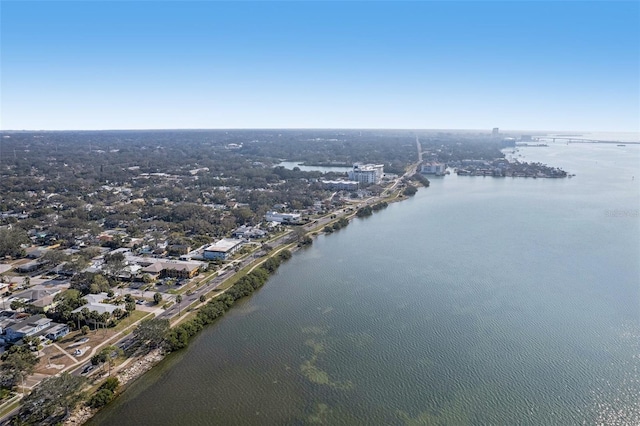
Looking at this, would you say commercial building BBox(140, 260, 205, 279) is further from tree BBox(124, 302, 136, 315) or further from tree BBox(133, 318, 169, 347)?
tree BBox(133, 318, 169, 347)

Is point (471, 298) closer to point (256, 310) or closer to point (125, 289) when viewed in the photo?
point (256, 310)

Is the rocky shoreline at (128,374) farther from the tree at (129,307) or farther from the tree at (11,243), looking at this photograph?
the tree at (11,243)

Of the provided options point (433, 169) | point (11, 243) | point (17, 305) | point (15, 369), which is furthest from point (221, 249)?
point (433, 169)

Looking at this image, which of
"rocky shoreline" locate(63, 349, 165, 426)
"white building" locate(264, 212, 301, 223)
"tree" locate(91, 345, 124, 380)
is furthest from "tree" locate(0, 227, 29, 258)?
"white building" locate(264, 212, 301, 223)

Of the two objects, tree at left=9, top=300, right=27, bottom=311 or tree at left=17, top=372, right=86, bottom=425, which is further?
tree at left=9, top=300, right=27, bottom=311

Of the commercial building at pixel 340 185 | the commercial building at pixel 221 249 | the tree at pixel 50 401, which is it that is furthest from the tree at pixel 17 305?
the commercial building at pixel 340 185
